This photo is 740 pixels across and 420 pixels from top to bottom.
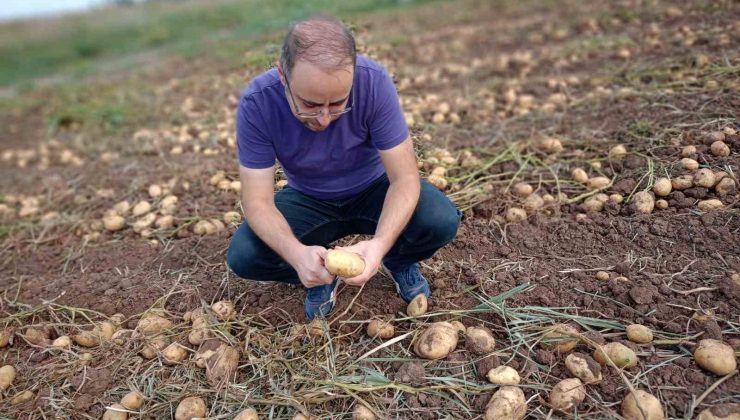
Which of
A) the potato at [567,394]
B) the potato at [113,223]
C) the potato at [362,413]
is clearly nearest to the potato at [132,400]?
the potato at [362,413]

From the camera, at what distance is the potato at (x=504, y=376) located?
70.4 inches

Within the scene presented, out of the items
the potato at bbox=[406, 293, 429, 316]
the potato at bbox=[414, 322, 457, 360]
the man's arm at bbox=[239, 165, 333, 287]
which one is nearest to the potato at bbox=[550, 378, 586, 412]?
the potato at bbox=[414, 322, 457, 360]

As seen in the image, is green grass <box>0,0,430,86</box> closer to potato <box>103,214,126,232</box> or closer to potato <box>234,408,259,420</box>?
potato <box>103,214,126,232</box>

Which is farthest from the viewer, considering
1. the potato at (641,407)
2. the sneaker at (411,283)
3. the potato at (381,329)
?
the sneaker at (411,283)

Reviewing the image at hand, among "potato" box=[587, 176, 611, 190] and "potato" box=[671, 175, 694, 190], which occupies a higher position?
"potato" box=[671, 175, 694, 190]

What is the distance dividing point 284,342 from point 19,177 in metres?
3.86

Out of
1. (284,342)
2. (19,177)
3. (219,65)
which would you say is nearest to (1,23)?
(219,65)

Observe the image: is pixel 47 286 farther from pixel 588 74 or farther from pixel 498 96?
pixel 588 74

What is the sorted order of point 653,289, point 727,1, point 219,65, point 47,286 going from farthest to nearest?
point 219,65, point 727,1, point 47,286, point 653,289

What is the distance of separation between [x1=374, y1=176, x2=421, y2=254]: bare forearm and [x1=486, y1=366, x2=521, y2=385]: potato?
0.56 metres

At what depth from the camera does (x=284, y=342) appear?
209cm

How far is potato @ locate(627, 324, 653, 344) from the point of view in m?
1.86

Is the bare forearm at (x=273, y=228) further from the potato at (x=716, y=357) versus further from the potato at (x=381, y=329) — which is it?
the potato at (x=716, y=357)

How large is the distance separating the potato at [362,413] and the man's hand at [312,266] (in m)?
0.44
